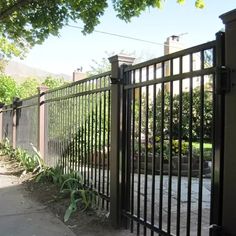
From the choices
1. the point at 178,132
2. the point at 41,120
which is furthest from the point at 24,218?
the point at 41,120

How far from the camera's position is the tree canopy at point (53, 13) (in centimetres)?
802

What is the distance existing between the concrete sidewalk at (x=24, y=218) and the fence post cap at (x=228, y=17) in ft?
9.61

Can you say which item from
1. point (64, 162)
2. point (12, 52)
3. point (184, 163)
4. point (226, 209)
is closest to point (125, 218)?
point (226, 209)

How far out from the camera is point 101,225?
489 centimetres

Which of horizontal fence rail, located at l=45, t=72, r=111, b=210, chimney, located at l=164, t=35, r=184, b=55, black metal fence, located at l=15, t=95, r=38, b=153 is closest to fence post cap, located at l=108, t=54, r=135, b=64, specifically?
horizontal fence rail, located at l=45, t=72, r=111, b=210

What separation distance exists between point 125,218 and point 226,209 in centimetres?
191

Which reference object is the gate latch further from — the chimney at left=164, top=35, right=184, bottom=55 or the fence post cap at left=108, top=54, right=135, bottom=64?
the chimney at left=164, top=35, right=184, bottom=55

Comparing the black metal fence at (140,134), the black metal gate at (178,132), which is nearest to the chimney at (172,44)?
the black metal fence at (140,134)

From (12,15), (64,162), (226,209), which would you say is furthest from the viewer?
(12,15)

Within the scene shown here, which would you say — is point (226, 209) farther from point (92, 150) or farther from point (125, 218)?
point (92, 150)

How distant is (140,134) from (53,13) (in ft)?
15.9

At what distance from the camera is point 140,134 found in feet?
14.5

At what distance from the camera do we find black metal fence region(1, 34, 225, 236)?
11.5ft

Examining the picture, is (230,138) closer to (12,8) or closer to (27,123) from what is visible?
(12,8)
